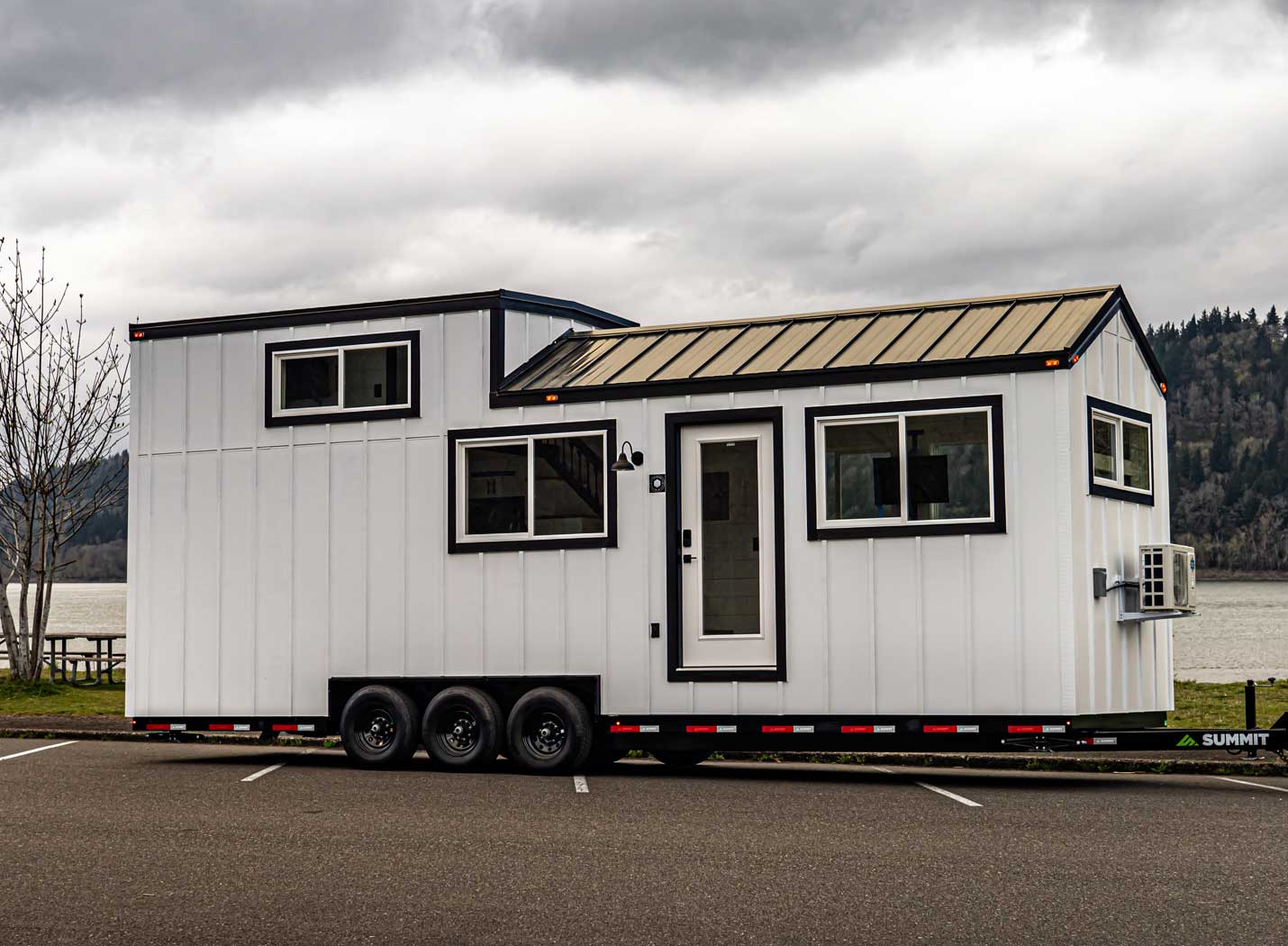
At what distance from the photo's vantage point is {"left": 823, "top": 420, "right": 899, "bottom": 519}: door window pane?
1329 centimetres

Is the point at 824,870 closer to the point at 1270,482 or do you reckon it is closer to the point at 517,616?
the point at 517,616

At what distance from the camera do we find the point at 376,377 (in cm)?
1524

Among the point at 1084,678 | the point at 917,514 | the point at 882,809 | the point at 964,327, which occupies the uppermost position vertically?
the point at 964,327

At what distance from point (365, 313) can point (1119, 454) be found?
23.4 ft

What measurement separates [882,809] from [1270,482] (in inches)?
7419

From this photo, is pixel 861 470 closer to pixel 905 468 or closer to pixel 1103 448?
pixel 905 468

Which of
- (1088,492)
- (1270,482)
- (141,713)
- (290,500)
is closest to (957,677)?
(1088,492)

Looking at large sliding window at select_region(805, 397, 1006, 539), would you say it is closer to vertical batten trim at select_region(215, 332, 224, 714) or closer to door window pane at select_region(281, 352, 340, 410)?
door window pane at select_region(281, 352, 340, 410)

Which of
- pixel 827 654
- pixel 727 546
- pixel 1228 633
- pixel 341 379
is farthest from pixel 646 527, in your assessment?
pixel 1228 633

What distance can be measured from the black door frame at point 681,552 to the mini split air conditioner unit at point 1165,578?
3.06 meters

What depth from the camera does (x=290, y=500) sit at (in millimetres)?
15227

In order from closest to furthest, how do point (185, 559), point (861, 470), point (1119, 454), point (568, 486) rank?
point (861, 470)
point (1119, 454)
point (568, 486)
point (185, 559)

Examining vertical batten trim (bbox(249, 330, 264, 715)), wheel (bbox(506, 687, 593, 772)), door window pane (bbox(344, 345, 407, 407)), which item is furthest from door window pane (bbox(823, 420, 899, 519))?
vertical batten trim (bbox(249, 330, 264, 715))

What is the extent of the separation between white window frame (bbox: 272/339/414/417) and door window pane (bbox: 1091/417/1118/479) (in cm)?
627
